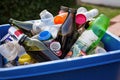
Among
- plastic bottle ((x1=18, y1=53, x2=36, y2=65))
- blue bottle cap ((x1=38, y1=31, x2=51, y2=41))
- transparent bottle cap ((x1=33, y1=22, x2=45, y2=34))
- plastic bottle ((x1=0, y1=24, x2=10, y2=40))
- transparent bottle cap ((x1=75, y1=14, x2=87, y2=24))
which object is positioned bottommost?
plastic bottle ((x1=0, y1=24, x2=10, y2=40))

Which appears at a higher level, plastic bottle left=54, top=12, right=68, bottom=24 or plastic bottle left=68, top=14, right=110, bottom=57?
plastic bottle left=54, top=12, right=68, bottom=24

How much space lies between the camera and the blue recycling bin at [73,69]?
4.43ft

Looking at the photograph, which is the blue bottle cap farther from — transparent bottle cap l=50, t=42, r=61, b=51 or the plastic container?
the plastic container

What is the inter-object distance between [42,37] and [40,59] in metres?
0.12

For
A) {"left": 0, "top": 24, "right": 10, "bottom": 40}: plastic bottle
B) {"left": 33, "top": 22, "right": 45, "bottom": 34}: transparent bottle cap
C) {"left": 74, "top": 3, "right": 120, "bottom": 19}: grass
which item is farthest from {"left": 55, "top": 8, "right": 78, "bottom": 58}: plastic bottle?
{"left": 74, "top": 3, "right": 120, "bottom": 19}: grass

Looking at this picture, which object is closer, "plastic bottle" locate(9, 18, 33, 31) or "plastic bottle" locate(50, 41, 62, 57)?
"plastic bottle" locate(50, 41, 62, 57)

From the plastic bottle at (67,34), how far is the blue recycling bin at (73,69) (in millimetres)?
184

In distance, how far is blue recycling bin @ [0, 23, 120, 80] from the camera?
4.43 ft

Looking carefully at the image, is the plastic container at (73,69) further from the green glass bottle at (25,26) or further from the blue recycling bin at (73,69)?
the green glass bottle at (25,26)

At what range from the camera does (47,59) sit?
59.4 inches

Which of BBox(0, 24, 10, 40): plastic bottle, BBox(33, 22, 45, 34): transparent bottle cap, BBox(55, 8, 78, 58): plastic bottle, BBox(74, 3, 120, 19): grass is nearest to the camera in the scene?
BBox(55, 8, 78, 58): plastic bottle

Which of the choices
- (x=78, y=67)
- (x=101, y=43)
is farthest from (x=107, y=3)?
(x=78, y=67)

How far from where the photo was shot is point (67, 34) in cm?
163

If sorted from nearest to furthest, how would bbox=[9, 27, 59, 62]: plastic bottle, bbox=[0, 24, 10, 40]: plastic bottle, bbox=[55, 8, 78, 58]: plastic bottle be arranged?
bbox=[9, 27, 59, 62]: plastic bottle
bbox=[55, 8, 78, 58]: plastic bottle
bbox=[0, 24, 10, 40]: plastic bottle
